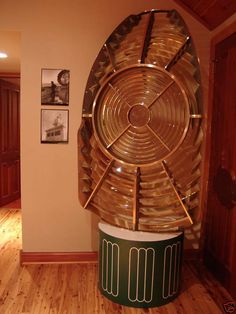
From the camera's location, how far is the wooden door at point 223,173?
2.21m

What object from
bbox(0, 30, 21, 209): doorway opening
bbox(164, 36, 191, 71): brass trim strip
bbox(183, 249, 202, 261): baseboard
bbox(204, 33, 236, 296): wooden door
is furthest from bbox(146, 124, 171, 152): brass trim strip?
bbox(0, 30, 21, 209): doorway opening

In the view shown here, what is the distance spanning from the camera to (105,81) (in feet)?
6.82

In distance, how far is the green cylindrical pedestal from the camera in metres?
1.96

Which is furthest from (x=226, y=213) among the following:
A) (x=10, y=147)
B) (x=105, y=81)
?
(x=10, y=147)

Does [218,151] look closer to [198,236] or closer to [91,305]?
[198,236]

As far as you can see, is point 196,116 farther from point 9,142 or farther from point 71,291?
point 9,142

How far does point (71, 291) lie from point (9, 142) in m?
3.11

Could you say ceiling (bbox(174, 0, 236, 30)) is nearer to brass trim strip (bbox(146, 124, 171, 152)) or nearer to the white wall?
the white wall

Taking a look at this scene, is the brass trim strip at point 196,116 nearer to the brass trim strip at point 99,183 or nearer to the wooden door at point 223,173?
the wooden door at point 223,173

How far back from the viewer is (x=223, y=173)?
2.34 metres

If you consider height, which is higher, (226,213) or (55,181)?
(55,181)

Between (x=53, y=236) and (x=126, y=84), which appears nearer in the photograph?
(x=126, y=84)

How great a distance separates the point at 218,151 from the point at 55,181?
4.71 feet

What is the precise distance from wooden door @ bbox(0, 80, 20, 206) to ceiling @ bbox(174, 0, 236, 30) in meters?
3.06
